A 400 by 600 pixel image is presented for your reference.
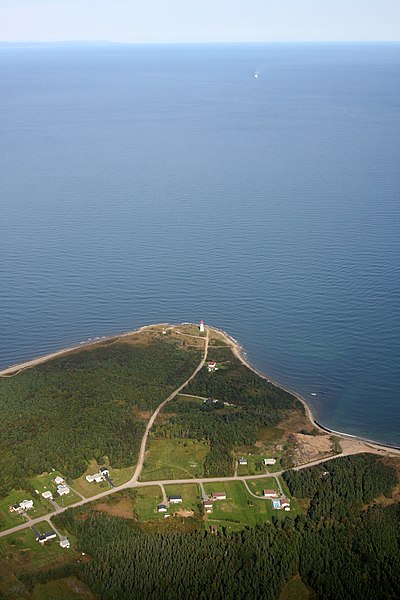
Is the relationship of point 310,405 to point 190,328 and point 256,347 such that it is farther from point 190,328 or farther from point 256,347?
point 190,328

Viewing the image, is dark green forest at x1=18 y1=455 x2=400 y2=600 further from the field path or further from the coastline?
the coastline

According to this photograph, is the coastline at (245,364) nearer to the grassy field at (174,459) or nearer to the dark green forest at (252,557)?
the dark green forest at (252,557)

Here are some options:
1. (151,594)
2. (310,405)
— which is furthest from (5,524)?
(310,405)

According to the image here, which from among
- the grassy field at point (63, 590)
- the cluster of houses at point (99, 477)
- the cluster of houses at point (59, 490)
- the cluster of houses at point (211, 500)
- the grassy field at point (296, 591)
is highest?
the cluster of houses at point (99, 477)

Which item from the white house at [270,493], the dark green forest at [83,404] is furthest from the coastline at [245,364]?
the white house at [270,493]

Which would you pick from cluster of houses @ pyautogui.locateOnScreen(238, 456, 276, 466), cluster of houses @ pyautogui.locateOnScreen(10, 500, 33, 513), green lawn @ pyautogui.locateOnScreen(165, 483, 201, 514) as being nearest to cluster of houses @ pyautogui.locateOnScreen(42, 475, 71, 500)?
cluster of houses @ pyautogui.locateOnScreen(10, 500, 33, 513)

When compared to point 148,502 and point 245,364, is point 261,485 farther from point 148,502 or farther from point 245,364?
point 245,364
